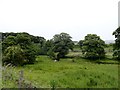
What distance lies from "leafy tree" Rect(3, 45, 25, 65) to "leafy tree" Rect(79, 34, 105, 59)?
41.2 feet

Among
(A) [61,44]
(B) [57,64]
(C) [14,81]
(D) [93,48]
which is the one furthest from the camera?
(A) [61,44]

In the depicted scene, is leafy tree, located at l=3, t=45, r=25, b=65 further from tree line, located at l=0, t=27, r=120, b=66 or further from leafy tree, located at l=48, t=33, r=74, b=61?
leafy tree, located at l=48, t=33, r=74, b=61

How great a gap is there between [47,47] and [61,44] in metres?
4.37

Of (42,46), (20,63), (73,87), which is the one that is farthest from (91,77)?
(42,46)

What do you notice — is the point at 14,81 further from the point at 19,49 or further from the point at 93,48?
the point at 93,48

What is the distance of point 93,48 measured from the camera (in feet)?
135

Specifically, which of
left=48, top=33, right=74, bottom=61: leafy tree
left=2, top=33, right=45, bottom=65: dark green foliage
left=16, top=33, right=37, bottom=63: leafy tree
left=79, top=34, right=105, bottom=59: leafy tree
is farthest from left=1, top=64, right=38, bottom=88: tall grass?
left=48, top=33, right=74, bottom=61: leafy tree

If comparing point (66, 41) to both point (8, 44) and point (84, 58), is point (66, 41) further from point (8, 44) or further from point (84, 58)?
point (8, 44)

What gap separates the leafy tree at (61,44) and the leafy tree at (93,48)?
3.71m

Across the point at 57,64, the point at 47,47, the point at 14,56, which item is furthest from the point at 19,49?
the point at 47,47

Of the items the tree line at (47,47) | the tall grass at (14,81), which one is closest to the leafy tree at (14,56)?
the tree line at (47,47)

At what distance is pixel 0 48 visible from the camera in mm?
31656

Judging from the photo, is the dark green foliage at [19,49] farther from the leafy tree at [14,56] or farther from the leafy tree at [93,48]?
the leafy tree at [93,48]

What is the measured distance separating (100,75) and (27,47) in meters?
14.1
